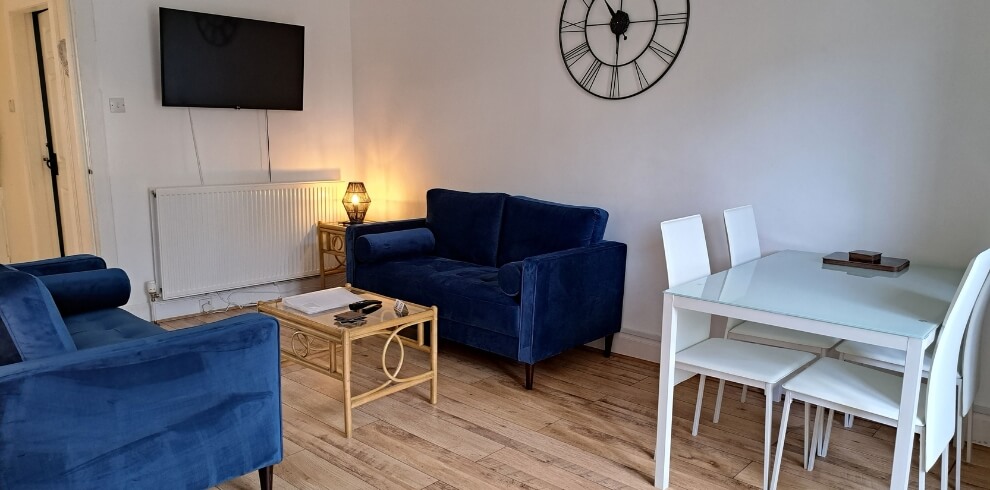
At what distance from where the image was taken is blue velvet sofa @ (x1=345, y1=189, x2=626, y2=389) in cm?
328

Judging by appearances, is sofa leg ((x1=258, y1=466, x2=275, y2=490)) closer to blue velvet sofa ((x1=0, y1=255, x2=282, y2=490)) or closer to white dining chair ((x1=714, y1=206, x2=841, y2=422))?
blue velvet sofa ((x1=0, y1=255, x2=282, y2=490))

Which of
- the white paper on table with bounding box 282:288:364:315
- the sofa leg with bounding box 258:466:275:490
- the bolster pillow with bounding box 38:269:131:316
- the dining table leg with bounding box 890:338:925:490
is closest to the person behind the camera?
the dining table leg with bounding box 890:338:925:490

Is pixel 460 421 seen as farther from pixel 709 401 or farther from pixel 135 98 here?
pixel 135 98

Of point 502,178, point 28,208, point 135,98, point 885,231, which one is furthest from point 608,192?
point 28,208

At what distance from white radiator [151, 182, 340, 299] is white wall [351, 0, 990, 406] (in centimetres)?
99

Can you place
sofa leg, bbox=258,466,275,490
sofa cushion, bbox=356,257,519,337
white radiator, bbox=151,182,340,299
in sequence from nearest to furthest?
sofa leg, bbox=258,466,275,490
sofa cushion, bbox=356,257,519,337
white radiator, bbox=151,182,340,299

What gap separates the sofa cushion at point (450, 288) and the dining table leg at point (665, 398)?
3.21 ft

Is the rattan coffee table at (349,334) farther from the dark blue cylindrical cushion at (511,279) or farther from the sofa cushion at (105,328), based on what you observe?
the sofa cushion at (105,328)

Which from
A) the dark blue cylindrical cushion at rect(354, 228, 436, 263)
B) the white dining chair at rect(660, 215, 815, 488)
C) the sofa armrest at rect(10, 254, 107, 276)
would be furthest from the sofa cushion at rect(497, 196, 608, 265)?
the sofa armrest at rect(10, 254, 107, 276)

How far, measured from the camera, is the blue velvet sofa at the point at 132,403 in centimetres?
168

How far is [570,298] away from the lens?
11.2ft

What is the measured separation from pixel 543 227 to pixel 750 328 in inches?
50.8

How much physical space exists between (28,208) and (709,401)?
5007 mm

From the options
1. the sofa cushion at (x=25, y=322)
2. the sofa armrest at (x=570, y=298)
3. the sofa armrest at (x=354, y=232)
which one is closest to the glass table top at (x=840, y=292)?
the sofa armrest at (x=570, y=298)
